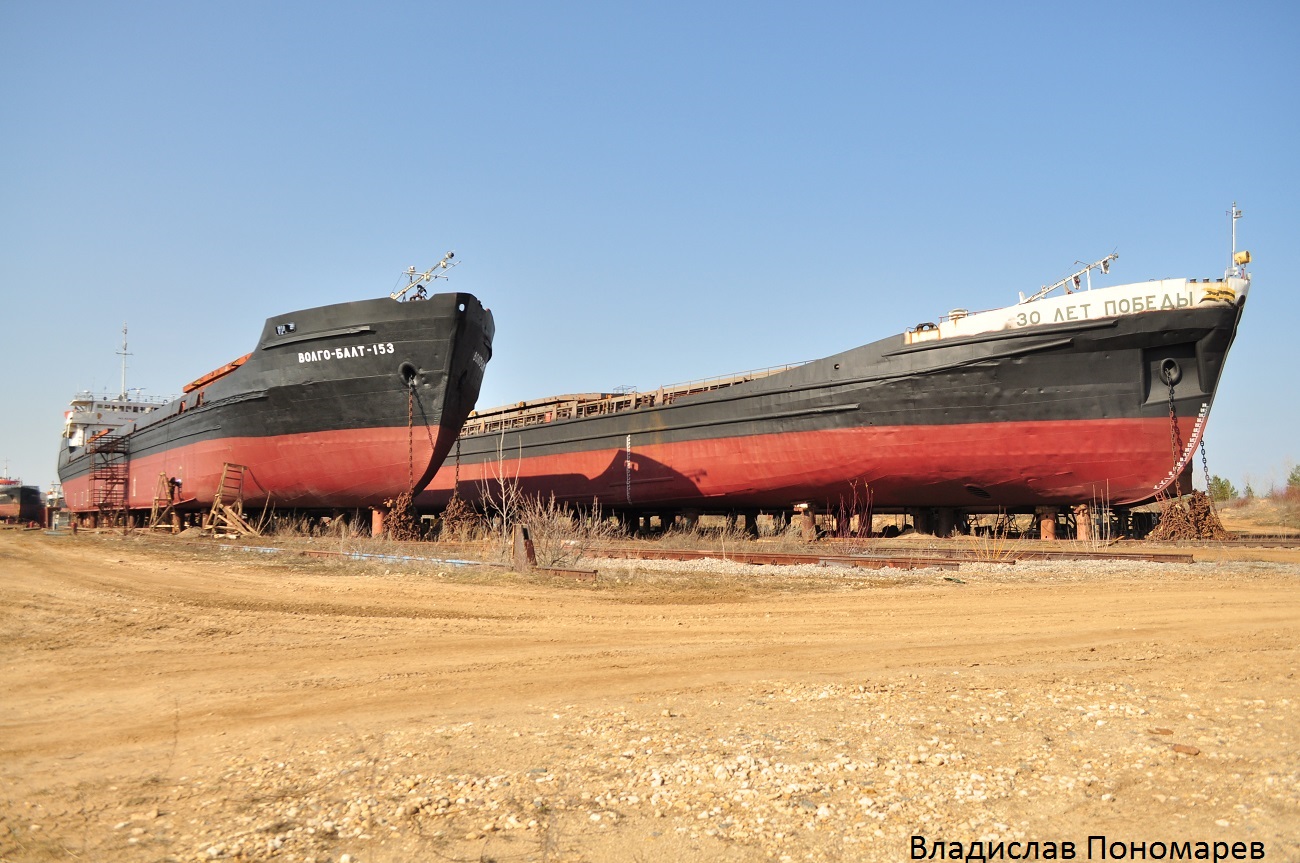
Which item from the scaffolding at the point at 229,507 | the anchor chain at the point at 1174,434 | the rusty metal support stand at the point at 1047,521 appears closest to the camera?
the anchor chain at the point at 1174,434

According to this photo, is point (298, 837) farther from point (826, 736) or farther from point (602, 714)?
point (826, 736)

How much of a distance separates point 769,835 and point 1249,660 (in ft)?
15.0

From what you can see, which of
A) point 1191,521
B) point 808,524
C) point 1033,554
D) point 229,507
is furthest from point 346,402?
point 1191,521

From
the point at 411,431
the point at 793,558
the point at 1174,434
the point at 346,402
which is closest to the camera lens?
the point at 793,558

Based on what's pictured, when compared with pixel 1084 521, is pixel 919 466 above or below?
above

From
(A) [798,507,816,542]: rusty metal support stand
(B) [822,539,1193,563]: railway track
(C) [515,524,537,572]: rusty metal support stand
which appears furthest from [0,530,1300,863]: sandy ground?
(A) [798,507,816,542]: rusty metal support stand

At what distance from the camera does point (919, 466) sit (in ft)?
67.3

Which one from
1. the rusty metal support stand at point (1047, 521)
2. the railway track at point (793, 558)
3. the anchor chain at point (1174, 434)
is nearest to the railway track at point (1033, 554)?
the railway track at point (793, 558)

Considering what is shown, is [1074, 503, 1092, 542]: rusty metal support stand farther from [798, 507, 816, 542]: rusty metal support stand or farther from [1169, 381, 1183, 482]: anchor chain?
[798, 507, 816, 542]: rusty metal support stand

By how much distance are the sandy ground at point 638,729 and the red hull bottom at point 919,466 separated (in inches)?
423

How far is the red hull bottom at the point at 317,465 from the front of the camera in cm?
2128

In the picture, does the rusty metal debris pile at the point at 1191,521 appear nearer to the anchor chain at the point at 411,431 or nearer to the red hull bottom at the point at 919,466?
the red hull bottom at the point at 919,466

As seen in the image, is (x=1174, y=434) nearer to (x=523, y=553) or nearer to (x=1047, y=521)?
(x=1047, y=521)

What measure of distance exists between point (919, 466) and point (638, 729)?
58.1ft
